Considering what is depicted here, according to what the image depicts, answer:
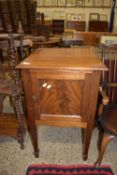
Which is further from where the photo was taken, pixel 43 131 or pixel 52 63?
pixel 43 131

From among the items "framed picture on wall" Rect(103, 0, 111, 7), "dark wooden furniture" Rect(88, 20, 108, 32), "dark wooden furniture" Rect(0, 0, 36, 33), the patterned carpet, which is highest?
"framed picture on wall" Rect(103, 0, 111, 7)

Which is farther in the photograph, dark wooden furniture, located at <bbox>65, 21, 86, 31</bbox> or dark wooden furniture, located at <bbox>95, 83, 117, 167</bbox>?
dark wooden furniture, located at <bbox>65, 21, 86, 31</bbox>

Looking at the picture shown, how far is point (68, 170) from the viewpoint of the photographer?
1.25 meters

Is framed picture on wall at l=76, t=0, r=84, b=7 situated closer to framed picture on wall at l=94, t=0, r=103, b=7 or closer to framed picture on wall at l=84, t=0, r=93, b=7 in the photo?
framed picture on wall at l=84, t=0, r=93, b=7

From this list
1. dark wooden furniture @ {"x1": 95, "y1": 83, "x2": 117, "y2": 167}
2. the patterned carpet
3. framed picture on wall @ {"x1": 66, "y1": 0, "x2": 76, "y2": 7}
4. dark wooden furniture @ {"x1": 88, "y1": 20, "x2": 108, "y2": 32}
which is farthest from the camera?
framed picture on wall @ {"x1": 66, "y1": 0, "x2": 76, "y2": 7}

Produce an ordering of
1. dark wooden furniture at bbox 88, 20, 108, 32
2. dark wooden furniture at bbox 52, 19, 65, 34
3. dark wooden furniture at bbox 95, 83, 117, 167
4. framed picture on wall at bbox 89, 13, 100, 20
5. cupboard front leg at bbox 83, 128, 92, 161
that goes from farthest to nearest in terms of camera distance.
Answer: framed picture on wall at bbox 89, 13, 100, 20
dark wooden furniture at bbox 88, 20, 108, 32
dark wooden furniture at bbox 52, 19, 65, 34
cupboard front leg at bbox 83, 128, 92, 161
dark wooden furniture at bbox 95, 83, 117, 167

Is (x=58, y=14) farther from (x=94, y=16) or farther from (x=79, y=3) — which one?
(x=94, y=16)

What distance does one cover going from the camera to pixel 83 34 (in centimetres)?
280

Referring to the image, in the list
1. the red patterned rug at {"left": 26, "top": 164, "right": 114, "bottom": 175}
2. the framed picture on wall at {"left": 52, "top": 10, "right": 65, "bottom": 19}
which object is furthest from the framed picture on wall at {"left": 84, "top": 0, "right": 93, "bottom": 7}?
the red patterned rug at {"left": 26, "top": 164, "right": 114, "bottom": 175}

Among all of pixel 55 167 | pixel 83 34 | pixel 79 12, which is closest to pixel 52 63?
pixel 55 167

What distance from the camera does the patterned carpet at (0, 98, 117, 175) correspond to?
1.31 m

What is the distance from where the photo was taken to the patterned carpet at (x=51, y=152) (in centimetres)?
131

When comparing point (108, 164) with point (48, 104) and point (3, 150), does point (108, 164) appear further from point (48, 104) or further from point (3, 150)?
point (3, 150)

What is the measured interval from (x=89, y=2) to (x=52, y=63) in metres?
5.53
